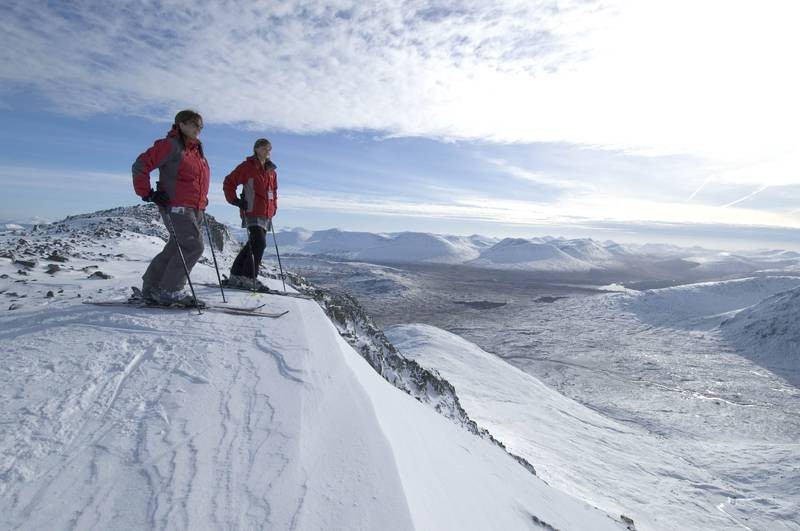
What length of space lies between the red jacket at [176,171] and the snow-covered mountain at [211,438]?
1345 mm

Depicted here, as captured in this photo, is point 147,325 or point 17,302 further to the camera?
point 17,302

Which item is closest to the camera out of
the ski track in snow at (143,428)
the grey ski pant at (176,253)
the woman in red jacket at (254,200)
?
the ski track in snow at (143,428)

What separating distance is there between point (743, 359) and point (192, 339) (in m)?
61.2

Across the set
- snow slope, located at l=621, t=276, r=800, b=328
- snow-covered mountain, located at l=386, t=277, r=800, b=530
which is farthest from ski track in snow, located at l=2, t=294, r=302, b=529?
snow slope, located at l=621, t=276, r=800, b=328

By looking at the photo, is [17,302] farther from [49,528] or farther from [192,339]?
[49,528]

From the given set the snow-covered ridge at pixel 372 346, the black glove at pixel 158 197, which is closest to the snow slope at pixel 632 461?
the snow-covered ridge at pixel 372 346

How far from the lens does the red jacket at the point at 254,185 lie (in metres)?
6.98

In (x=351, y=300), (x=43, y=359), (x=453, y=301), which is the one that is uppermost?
(x=43, y=359)

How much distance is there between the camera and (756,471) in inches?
790

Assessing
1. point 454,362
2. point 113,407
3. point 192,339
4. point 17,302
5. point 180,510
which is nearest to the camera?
point 180,510

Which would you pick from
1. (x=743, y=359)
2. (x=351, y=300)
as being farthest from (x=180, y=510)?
(x=743, y=359)

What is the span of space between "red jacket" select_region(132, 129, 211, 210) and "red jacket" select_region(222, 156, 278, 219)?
1629 millimetres

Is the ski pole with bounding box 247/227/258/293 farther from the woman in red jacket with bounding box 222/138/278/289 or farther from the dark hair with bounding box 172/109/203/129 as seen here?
the dark hair with bounding box 172/109/203/129

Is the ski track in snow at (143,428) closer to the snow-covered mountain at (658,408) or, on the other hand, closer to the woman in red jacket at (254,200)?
the woman in red jacket at (254,200)
